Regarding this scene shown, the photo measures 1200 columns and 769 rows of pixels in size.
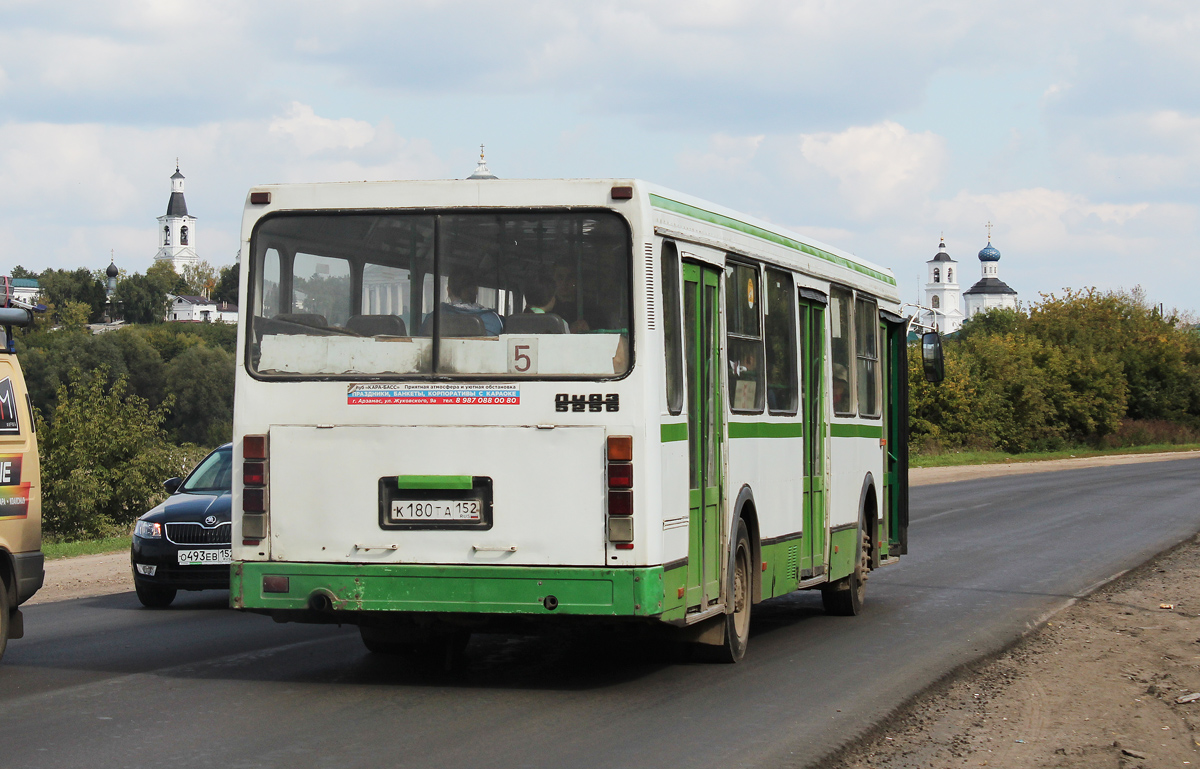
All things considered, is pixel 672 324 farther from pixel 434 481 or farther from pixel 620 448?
pixel 434 481

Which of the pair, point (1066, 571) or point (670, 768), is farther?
point (1066, 571)

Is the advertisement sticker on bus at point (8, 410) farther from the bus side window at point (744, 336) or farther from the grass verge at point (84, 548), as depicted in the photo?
the grass verge at point (84, 548)

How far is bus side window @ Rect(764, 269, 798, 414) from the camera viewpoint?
35.4 ft

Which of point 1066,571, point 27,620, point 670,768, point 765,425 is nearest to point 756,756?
point 670,768

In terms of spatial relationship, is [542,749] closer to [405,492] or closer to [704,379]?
[405,492]

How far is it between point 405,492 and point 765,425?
3.08 m

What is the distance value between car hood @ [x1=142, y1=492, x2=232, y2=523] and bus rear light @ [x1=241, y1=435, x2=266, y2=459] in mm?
5207

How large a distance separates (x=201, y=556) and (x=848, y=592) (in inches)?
236

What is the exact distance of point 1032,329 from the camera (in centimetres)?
8131

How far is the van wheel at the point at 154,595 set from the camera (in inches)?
551

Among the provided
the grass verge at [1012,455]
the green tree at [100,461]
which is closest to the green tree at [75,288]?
the grass verge at [1012,455]

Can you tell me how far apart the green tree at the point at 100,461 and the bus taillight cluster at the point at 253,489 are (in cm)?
2562

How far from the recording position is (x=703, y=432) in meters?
9.27

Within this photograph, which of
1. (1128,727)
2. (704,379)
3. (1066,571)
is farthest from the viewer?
(1066,571)
